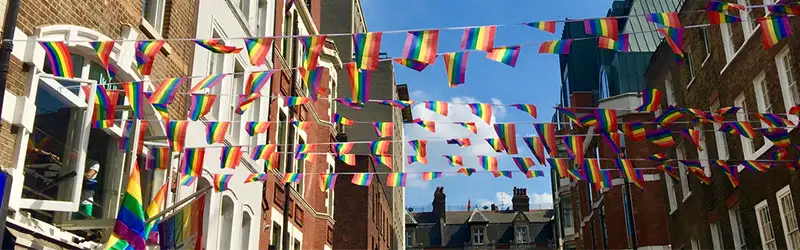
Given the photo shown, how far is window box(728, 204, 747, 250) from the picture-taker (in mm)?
18186

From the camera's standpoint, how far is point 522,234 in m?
69.8

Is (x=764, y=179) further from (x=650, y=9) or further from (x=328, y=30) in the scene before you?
(x=328, y=30)

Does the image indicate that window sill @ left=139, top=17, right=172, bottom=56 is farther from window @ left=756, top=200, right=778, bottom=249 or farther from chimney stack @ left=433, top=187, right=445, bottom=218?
chimney stack @ left=433, top=187, right=445, bottom=218

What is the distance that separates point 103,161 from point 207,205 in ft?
12.1

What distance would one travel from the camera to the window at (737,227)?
1819 cm

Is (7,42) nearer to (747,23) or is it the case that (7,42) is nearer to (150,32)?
(150,32)

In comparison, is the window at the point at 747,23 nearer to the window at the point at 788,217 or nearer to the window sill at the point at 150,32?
the window at the point at 788,217

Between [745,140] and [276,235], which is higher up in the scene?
[745,140]

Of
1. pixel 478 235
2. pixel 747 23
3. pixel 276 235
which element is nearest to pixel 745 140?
pixel 747 23

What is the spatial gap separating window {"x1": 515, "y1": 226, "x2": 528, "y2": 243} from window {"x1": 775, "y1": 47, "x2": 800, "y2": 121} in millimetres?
55744

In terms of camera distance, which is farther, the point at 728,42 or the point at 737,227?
the point at 737,227

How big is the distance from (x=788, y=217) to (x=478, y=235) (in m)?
55.5

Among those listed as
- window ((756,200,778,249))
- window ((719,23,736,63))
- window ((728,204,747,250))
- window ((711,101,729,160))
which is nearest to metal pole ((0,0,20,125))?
window ((756,200,778,249))

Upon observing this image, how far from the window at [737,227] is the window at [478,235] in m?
51.7
